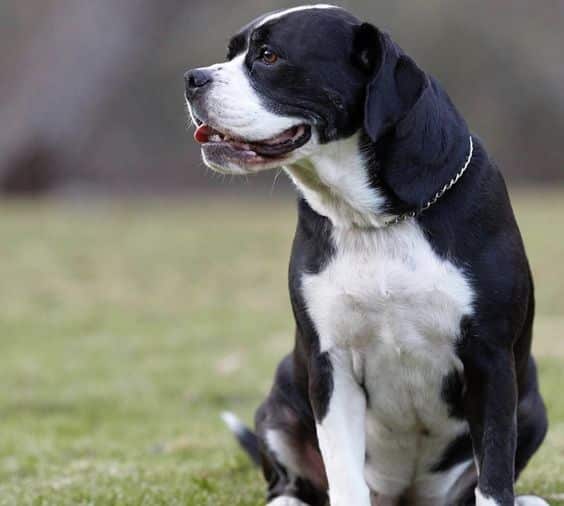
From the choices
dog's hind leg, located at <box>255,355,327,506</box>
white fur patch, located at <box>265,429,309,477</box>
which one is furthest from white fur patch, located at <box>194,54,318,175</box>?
white fur patch, located at <box>265,429,309,477</box>

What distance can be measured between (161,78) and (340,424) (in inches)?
888

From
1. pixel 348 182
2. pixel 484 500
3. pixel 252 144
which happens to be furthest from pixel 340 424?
pixel 252 144

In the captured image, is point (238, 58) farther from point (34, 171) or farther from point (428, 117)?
point (34, 171)

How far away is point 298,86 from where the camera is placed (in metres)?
3.93

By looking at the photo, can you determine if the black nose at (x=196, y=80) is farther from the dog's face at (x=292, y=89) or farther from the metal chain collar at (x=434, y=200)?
the metal chain collar at (x=434, y=200)

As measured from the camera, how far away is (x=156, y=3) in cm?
2339

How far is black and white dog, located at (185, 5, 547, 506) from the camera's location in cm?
384

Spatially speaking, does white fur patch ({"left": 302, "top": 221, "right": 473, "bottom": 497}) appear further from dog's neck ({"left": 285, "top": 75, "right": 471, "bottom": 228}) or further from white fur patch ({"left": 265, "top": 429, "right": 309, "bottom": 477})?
white fur patch ({"left": 265, "top": 429, "right": 309, "bottom": 477})

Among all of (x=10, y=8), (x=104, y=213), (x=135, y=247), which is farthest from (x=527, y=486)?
(x=10, y=8)

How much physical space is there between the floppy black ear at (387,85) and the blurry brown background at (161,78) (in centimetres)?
1927

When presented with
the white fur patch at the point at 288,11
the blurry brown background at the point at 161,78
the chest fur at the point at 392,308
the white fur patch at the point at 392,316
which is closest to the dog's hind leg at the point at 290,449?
the white fur patch at the point at 392,316

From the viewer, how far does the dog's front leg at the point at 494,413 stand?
150 inches

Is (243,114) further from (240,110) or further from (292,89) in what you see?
(292,89)

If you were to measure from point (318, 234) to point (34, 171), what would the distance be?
1984 cm
